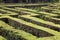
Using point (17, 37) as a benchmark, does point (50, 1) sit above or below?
below

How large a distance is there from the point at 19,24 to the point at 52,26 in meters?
1.63

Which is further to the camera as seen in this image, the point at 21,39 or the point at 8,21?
the point at 8,21

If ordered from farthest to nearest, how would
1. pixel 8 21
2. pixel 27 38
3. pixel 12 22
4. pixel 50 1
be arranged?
pixel 50 1
pixel 8 21
pixel 12 22
pixel 27 38

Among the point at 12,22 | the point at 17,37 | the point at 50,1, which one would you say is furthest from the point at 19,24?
the point at 50,1

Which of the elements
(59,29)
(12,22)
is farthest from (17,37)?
(12,22)

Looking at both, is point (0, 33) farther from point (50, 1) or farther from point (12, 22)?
point (50, 1)

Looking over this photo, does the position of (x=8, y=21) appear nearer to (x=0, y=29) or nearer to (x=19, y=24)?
Result: (x=19, y=24)

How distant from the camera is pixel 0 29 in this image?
8.08 m

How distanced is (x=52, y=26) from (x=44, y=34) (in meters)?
0.99

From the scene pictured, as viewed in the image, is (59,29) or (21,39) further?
(59,29)

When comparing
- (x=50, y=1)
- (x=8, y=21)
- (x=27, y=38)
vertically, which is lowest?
(x=50, y=1)

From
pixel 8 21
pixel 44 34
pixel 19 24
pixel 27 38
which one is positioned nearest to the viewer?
pixel 27 38

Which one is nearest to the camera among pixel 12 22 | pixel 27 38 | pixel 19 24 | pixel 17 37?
pixel 27 38

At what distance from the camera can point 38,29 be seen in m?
7.77
